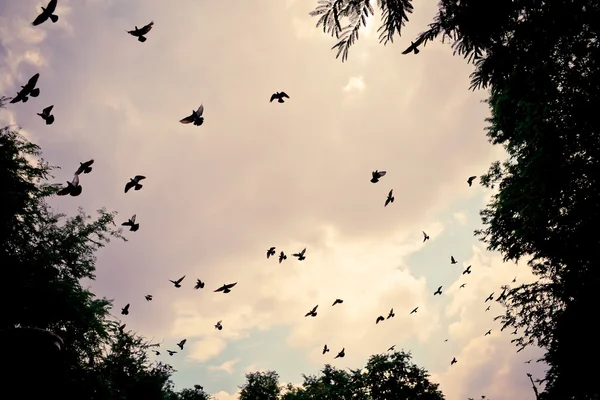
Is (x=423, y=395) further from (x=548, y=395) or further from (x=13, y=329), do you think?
(x=13, y=329)

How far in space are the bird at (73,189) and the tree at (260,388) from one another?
50.4 m

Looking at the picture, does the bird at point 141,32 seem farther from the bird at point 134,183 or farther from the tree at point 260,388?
the tree at point 260,388

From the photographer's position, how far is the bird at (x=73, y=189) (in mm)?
4609

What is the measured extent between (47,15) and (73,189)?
2478mm

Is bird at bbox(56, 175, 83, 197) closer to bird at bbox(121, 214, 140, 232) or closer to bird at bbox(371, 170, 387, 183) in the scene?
bird at bbox(121, 214, 140, 232)

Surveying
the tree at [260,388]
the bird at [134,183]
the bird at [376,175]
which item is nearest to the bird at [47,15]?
the bird at [134,183]

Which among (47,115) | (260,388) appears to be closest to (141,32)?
(47,115)

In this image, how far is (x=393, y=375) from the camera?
3300 centimetres

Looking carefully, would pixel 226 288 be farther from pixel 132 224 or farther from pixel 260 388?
pixel 260 388

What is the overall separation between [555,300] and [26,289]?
20728mm

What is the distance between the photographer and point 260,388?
45562 millimetres

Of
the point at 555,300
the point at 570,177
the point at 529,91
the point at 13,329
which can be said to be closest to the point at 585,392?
the point at 555,300

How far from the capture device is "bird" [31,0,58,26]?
3.82 metres

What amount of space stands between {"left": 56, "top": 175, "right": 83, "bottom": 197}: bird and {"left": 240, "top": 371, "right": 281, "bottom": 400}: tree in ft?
165
